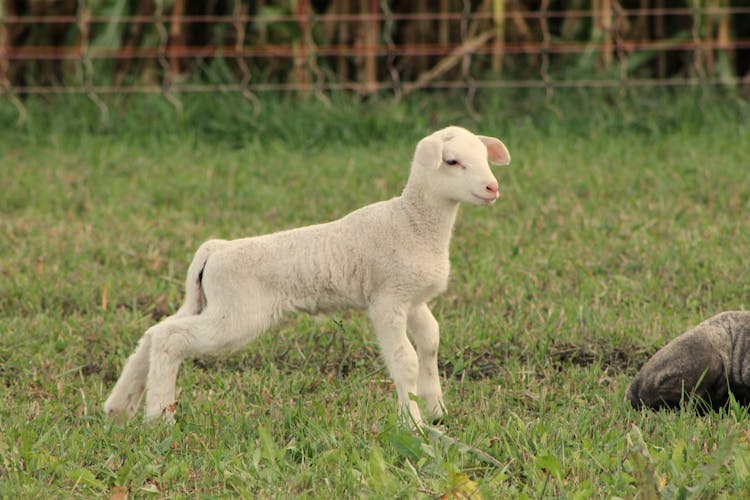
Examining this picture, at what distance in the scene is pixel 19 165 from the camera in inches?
314

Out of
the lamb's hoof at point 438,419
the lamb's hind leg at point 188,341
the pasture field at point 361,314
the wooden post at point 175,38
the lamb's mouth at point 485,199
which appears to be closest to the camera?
the pasture field at point 361,314

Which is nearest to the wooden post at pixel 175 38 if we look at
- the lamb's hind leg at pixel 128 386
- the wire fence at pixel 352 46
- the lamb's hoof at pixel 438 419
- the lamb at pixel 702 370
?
the wire fence at pixel 352 46

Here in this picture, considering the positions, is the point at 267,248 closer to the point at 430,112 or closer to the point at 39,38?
the point at 430,112

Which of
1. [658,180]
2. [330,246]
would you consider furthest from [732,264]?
[330,246]

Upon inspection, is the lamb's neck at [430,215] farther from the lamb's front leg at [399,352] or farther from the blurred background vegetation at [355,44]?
the blurred background vegetation at [355,44]

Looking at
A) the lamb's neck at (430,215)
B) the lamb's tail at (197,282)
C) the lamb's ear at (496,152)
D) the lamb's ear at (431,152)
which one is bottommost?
the lamb's tail at (197,282)

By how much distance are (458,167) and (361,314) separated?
1.65m

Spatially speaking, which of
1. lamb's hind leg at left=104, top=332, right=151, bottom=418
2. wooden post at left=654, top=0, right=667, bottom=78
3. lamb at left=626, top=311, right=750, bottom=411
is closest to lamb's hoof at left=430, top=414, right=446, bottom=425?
lamb at left=626, top=311, right=750, bottom=411

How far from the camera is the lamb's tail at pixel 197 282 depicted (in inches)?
168

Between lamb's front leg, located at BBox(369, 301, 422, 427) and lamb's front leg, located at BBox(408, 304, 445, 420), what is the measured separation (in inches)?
6.7

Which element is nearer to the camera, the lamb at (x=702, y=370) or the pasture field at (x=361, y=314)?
the pasture field at (x=361, y=314)

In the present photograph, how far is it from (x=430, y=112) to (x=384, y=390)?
4446mm

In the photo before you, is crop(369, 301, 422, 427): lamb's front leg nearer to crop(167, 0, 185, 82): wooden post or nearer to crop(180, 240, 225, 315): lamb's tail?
crop(180, 240, 225, 315): lamb's tail

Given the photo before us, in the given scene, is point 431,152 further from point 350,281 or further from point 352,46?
point 352,46
